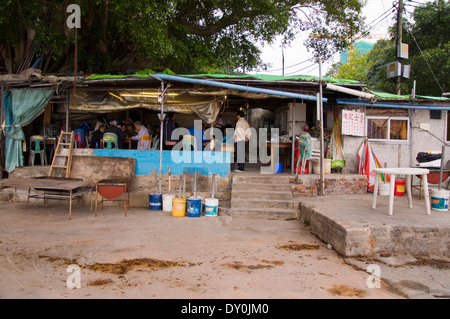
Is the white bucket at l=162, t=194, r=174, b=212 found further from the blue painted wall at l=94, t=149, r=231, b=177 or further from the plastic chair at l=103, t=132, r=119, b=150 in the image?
the plastic chair at l=103, t=132, r=119, b=150

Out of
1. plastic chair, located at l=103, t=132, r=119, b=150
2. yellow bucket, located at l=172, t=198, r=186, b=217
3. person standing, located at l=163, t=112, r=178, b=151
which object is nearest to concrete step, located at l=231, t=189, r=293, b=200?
yellow bucket, located at l=172, t=198, r=186, b=217

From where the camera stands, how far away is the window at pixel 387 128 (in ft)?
33.2

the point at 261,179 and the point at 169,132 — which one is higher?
the point at 169,132

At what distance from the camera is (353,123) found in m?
9.81

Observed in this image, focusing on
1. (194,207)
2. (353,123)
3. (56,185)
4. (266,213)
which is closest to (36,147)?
(56,185)

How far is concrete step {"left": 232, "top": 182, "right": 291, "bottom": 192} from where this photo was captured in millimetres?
8453

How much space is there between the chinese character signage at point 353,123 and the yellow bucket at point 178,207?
5.06m

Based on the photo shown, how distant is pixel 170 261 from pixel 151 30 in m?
6.40

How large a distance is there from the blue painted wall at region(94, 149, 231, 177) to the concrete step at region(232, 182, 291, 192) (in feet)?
2.27

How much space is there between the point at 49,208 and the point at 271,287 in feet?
21.0

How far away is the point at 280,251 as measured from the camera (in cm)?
543

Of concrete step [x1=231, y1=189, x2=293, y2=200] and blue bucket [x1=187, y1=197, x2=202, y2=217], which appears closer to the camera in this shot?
blue bucket [x1=187, y1=197, x2=202, y2=217]

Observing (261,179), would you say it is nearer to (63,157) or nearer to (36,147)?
(63,157)

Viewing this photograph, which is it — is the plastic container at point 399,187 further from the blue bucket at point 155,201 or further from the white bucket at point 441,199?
the blue bucket at point 155,201
